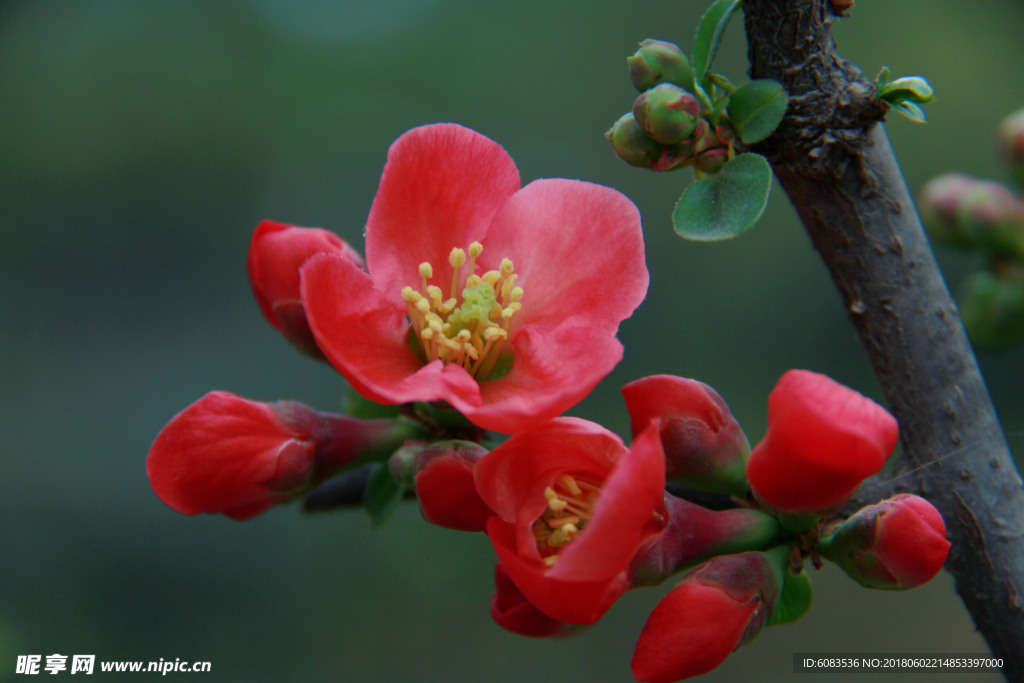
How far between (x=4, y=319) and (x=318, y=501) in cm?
331

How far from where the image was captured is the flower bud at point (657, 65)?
71 centimetres

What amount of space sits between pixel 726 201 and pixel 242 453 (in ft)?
1.66

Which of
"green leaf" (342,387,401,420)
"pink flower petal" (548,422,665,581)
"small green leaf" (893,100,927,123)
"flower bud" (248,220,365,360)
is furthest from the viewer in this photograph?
"green leaf" (342,387,401,420)

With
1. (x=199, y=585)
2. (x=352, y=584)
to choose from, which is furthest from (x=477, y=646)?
(x=199, y=585)

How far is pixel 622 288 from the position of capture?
27.2 inches

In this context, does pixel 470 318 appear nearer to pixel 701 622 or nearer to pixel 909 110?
pixel 701 622

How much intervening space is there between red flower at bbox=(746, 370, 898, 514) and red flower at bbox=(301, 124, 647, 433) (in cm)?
16

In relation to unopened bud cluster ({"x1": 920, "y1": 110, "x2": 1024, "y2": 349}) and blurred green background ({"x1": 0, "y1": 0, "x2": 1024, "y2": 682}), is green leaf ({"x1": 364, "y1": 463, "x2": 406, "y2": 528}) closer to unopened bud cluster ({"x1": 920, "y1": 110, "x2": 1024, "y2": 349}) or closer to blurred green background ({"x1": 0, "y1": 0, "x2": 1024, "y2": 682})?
unopened bud cluster ({"x1": 920, "y1": 110, "x2": 1024, "y2": 349})

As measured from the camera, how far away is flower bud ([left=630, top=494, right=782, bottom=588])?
2.05 ft

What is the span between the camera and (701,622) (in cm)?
60

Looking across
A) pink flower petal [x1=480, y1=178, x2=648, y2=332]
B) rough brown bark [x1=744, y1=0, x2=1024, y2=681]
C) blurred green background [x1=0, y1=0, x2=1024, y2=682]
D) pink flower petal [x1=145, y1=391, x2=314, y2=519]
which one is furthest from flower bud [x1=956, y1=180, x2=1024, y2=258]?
blurred green background [x1=0, y1=0, x2=1024, y2=682]

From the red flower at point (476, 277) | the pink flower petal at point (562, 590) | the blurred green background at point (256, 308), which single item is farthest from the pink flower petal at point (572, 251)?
the blurred green background at point (256, 308)

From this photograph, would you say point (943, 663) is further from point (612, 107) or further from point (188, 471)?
point (612, 107)

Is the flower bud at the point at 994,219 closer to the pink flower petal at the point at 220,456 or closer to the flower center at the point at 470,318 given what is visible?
the flower center at the point at 470,318
